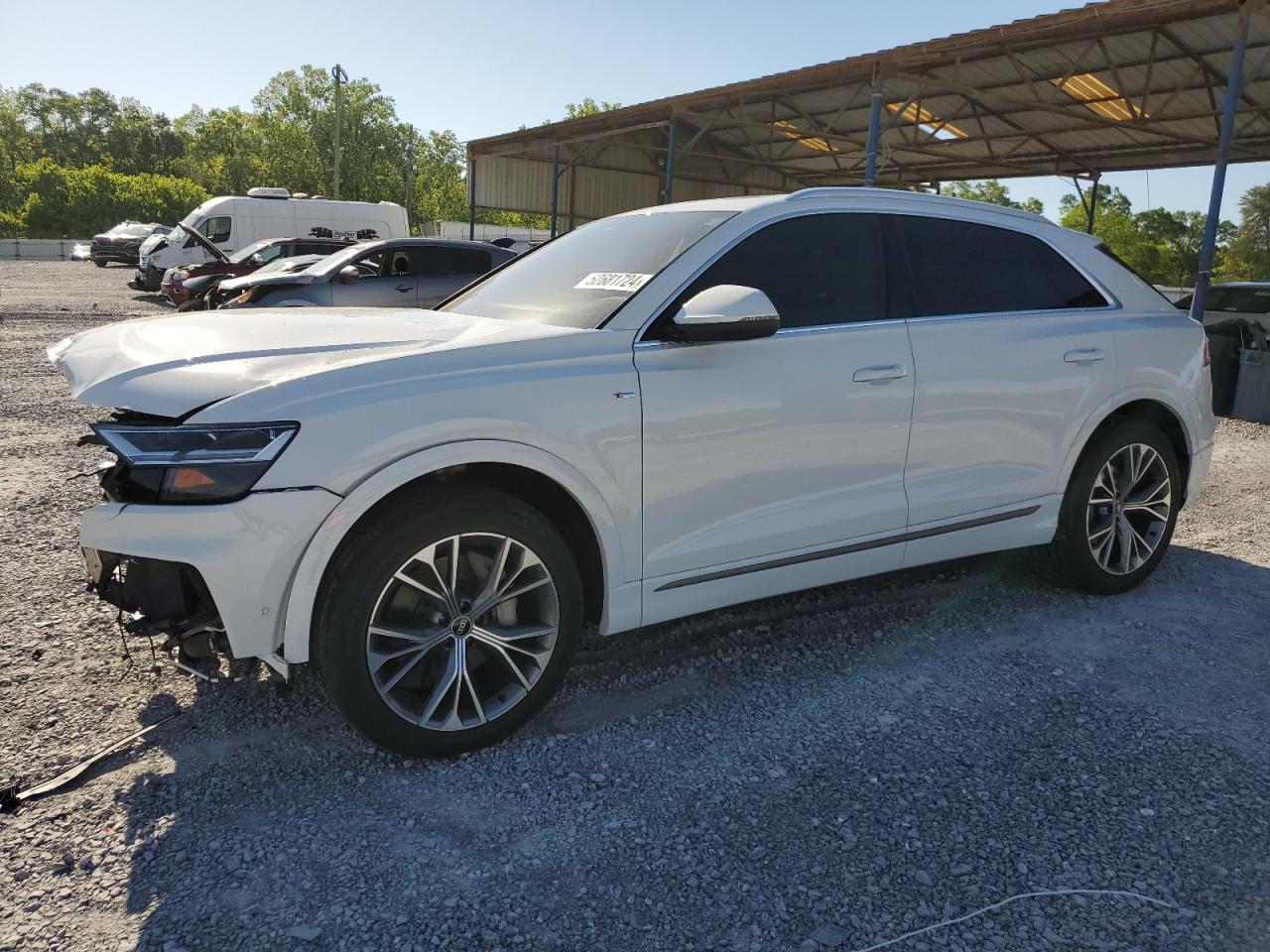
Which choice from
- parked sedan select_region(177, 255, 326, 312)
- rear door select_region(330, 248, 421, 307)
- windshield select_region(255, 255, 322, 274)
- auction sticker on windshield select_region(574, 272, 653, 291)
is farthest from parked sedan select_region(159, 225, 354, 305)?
auction sticker on windshield select_region(574, 272, 653, 291)

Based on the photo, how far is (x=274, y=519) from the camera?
2.41 meters

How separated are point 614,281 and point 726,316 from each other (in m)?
0.59

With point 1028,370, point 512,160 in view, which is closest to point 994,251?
point 1028,370

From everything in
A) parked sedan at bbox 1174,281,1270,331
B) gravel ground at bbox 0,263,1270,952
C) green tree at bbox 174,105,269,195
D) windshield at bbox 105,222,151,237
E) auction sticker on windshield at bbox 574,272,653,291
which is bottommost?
gravel ground at bbox 0,263,1270,952

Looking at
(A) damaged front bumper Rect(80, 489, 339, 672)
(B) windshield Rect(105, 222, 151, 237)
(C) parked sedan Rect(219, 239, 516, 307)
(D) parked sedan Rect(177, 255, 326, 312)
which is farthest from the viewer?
(B) windshield Rect(105, 222, 151, 237)

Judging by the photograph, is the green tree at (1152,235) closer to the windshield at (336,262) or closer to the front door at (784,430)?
the windshield at (336,262)

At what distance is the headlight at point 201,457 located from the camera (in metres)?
2.39

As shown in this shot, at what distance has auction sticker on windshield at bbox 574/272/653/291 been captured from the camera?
3.18 metres


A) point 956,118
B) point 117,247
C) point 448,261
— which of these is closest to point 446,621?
point 448,261

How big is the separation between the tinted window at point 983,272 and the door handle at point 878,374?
12.5 inches

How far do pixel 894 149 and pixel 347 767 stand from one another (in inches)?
821

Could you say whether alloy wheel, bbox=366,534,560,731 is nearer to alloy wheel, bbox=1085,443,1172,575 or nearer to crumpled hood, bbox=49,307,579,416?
crumpled hood, bbox=49,307,579,416

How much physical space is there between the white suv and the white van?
732 inches

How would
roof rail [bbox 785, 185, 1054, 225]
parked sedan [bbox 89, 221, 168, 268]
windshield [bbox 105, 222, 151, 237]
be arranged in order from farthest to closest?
windshield [bbox 105, 222, 151, 237] < parked sedan [bbox 89, 221, 168, 268] < roof rail [bbox 785, 185, 1054, 225]
